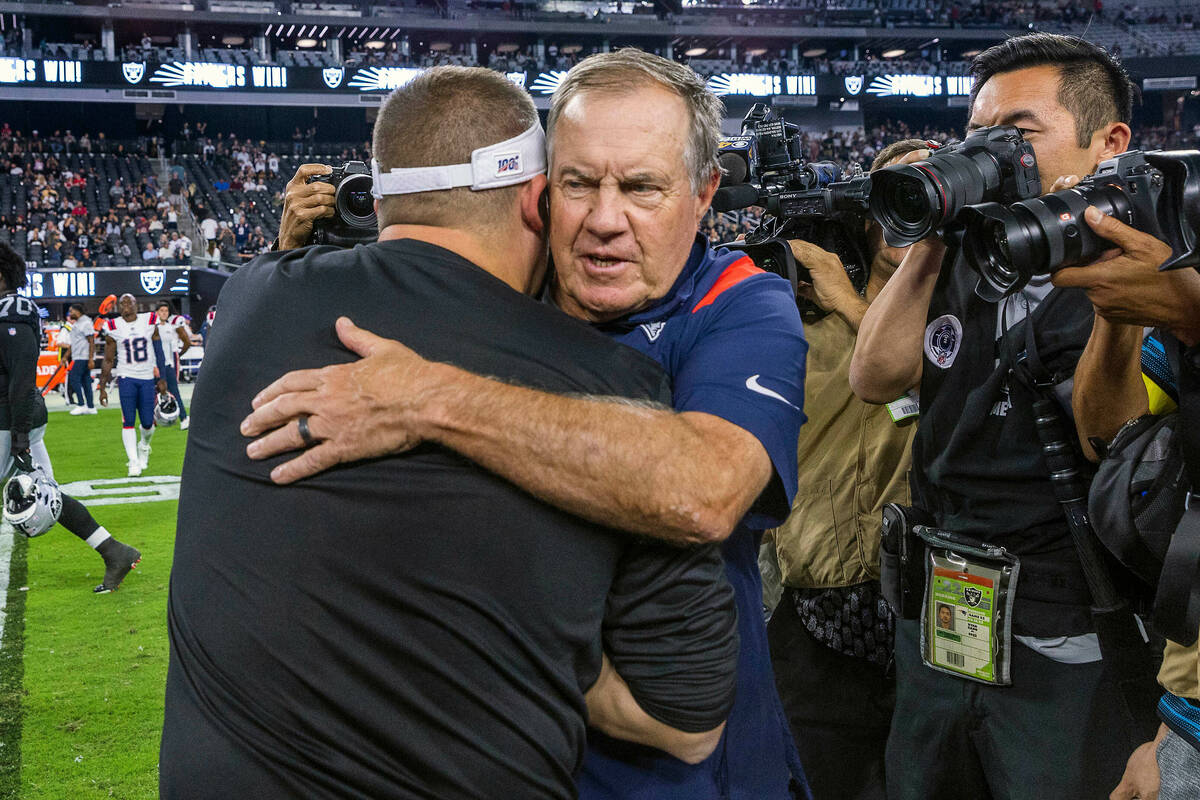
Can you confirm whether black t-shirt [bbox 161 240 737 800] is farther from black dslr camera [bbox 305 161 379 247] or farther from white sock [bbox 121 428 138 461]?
white sock [bbox 121 428 138 461]

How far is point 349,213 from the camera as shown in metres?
2.38

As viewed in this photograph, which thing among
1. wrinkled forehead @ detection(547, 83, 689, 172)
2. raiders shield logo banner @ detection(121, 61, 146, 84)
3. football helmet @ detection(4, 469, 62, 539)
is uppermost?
raiders shield logo banner @ detection(121, 61, 146, 84)

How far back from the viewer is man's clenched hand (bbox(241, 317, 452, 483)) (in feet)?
4.42

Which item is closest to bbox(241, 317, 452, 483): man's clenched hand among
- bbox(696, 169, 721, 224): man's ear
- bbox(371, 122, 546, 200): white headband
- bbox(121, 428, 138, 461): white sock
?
bbox(371, 122, 546, 200): white headband

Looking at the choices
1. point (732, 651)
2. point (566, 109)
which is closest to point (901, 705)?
point (732, 651)

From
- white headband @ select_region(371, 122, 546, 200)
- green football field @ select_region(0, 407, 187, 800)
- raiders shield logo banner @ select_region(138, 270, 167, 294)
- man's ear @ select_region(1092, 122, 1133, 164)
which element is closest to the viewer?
white headband @ select_region(371, 122, 546, 200)

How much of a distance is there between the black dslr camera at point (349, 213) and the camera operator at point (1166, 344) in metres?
1.50

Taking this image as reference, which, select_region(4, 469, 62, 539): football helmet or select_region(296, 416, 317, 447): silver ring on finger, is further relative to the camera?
select_region(4, 469, 62, 539): football helmet

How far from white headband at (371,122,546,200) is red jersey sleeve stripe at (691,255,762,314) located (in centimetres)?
37

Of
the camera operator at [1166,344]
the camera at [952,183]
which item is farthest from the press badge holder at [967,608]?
the camera at [952,183]

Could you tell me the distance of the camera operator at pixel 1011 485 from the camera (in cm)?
214

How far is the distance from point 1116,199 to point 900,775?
143cm

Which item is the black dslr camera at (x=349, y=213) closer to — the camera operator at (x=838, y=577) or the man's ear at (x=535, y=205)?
the man's ear at (x=535, y=205)

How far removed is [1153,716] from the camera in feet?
6.81
